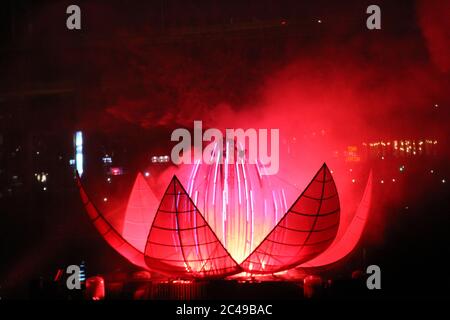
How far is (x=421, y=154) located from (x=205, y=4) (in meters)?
4.89

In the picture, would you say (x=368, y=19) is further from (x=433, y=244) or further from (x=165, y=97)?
(x=433, y=244)

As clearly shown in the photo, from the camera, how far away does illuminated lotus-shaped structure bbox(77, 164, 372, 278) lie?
2980 millimetres

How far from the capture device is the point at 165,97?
5633 millimetres

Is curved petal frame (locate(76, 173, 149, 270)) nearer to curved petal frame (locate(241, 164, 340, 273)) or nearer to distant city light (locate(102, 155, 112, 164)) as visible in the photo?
curved petal frame (locate(241, 164, 340, 273))

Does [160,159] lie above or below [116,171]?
above

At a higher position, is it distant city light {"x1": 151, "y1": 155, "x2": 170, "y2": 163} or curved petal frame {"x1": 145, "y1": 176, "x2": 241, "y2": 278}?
distant city light {"x1": 151, "y1": 155, "x2": 170, "y2": 163}

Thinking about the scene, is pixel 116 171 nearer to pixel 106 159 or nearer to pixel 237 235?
pixel 106 159

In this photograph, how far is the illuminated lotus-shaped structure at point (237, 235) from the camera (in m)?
2.98

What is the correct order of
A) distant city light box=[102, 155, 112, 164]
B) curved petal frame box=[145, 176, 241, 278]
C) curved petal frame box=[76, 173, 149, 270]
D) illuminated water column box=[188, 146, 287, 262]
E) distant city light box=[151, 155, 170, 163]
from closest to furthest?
curved petal frame box=[145, 176, 241, 278] → curved petal frame box=[76, 173, 149, 270] → illuminated water column box=[188, 146, 287, 262] → distant city light box=[151, 155, 170, 163] → distant city light box=[102, 155, 112, 164]

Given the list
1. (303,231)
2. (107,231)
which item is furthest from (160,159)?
(303,231)

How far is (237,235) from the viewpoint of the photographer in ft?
12.4

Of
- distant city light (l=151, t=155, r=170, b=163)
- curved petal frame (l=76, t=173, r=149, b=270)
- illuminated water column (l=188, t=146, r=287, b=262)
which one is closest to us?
curved petal frame (l=76, t=173, r=149, b=270)

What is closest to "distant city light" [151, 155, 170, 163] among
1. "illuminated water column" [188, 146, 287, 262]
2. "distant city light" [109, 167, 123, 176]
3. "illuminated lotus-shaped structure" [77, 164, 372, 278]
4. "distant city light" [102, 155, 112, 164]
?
"distant city light" [109, 167, 123, 176]

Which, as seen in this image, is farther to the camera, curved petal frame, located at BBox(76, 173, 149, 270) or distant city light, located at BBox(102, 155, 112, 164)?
distant city light, located at BBox(102, 155, 112, 164)
